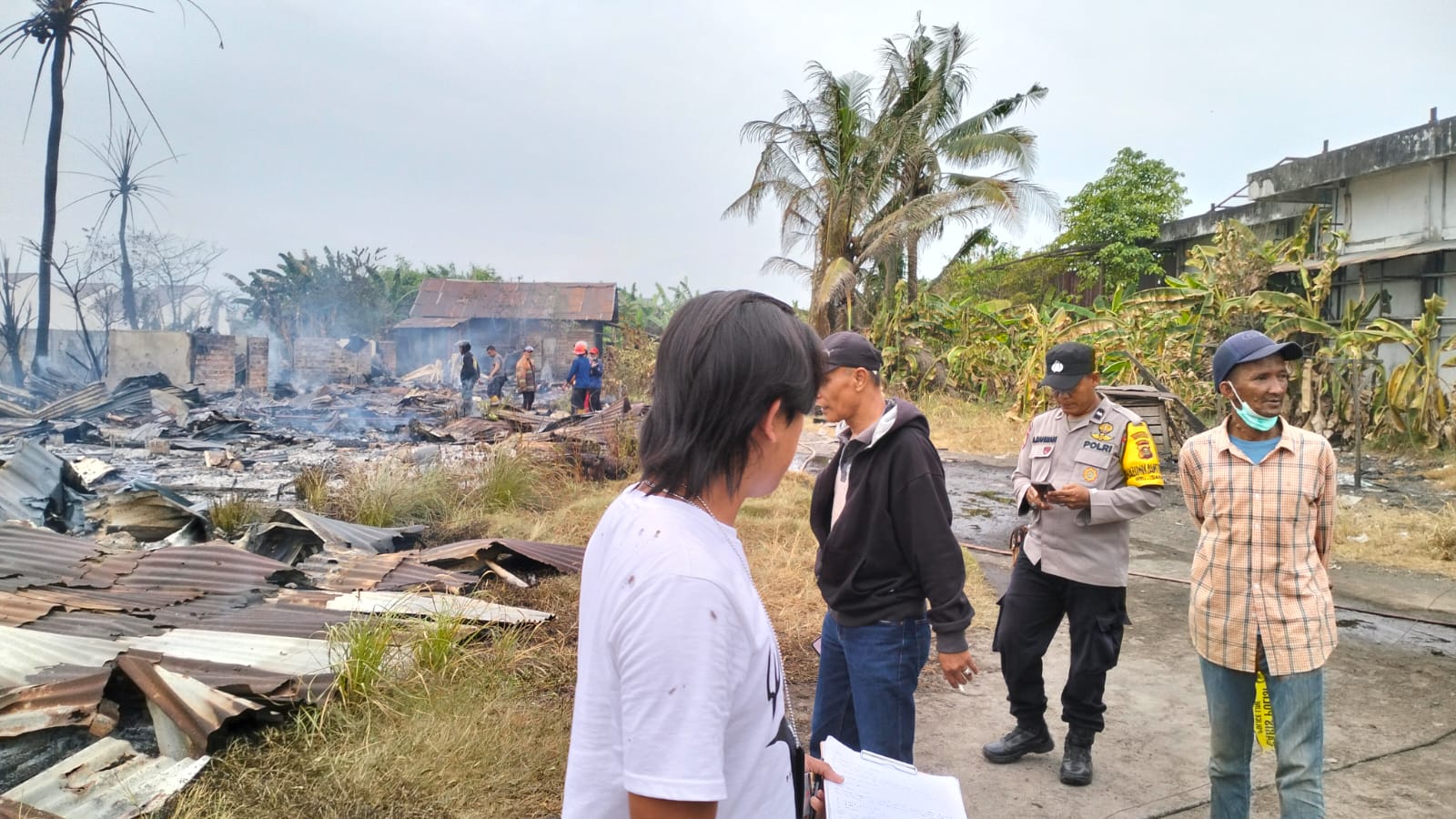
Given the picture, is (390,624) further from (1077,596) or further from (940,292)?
(940,292)

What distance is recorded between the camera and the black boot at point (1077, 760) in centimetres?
327

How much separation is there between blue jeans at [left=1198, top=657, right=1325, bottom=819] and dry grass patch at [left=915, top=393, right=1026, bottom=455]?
9.67m

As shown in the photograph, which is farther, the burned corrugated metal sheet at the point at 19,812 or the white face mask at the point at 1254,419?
the white face mask at the point at 1254,419

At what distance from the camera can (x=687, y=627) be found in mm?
911

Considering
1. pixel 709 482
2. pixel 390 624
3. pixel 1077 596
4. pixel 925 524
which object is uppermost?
pixel 709 482

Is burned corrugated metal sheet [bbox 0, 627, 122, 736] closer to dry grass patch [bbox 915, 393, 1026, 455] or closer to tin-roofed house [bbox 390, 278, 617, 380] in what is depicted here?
dry grass patch [bbox 915, 393, 1026, 455]

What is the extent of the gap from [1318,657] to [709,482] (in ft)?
7.29

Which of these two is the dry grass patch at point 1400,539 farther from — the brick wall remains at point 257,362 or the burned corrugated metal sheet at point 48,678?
the brick wall remains at point 257,362

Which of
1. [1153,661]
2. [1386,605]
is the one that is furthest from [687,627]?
[1386,605]

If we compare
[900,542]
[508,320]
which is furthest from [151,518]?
[508,320]

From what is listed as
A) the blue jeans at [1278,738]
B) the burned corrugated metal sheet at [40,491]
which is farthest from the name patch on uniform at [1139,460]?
the burned corrugated metal sheet at [40,491]

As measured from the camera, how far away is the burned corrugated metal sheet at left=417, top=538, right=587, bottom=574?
17.5 feet

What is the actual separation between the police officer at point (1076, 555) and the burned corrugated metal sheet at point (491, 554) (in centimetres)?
289

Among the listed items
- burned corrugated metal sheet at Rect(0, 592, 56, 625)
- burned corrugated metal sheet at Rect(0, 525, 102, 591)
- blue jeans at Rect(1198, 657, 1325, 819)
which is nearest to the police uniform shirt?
blue jeans at Rect(1198, 657, 1325, 819)
